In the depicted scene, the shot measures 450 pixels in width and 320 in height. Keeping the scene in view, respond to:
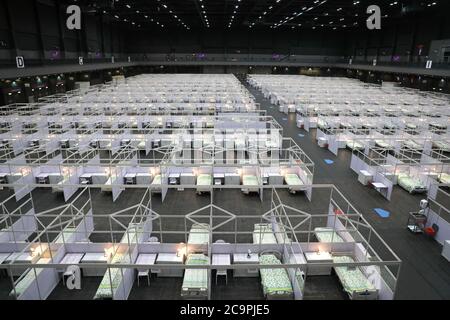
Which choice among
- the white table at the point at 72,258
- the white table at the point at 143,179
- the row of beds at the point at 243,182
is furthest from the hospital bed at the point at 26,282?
the white table at the point at 143,179

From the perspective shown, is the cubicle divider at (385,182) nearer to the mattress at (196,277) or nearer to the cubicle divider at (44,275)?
the mattress at (196,277)

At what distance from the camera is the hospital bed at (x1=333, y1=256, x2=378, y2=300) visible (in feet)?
30.5

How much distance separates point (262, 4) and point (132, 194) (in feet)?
121

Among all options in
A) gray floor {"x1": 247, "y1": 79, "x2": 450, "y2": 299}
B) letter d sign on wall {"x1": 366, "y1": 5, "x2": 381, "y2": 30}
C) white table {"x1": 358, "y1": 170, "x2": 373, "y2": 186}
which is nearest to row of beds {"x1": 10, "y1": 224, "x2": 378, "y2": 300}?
gray floor {"x1": 247, "y1": 79, "x2": 450, "y2": 299}

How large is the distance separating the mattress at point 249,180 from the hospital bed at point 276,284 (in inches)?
253

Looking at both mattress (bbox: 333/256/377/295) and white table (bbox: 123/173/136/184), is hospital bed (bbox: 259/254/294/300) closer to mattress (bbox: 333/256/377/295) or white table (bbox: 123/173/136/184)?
mattress (bbox: 333/256/377/295)

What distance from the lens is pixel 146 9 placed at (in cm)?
4775

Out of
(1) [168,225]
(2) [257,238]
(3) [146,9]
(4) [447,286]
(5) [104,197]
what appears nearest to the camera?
(4) [447,286]

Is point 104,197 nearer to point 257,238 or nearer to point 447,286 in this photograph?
point 257,238

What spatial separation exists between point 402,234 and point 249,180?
295 inches

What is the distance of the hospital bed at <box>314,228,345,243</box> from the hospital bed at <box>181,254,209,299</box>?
15.0 ft

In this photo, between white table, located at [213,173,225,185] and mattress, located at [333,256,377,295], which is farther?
white table, located at [213,173,225,185]

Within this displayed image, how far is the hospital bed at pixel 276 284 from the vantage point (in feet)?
30.3
